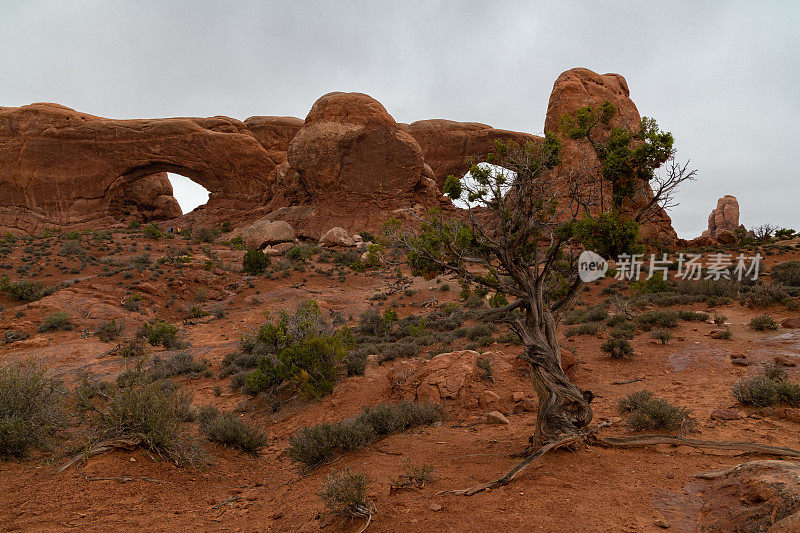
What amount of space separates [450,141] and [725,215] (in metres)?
51.1

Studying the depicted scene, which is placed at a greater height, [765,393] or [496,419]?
[765,393]

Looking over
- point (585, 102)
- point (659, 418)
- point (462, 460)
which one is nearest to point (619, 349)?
point (659, 418)

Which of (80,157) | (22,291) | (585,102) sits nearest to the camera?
(22,291)

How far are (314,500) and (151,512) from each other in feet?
5.03

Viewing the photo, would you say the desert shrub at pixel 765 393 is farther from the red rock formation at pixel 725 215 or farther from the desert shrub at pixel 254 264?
the red rock formation at pixel 725 215

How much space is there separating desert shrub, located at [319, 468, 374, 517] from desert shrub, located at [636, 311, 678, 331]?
1076 centimetres

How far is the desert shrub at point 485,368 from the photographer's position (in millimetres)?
7672

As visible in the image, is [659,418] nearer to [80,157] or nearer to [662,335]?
[662,335]

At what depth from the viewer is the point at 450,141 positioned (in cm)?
4653

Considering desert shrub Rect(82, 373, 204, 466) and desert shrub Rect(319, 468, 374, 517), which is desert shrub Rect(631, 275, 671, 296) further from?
desert shrub Rect(82, 373, 204, 466)

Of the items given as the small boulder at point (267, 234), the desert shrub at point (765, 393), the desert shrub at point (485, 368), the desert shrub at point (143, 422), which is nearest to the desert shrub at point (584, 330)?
the desert shrub at point (485, 368)

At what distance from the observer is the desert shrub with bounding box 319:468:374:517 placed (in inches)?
135

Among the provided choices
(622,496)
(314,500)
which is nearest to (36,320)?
(314,500)

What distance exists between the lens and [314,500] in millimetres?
4148
